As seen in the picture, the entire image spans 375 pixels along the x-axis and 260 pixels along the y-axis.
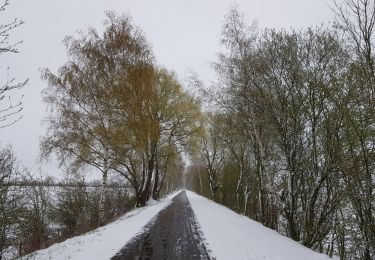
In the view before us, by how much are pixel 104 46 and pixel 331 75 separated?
45.9 feet

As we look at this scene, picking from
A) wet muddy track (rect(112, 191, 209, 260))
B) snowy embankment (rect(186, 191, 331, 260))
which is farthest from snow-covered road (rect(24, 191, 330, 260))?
wet muddy track (rect(112, 191, 209, 260))

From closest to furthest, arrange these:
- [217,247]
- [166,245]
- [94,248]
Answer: [217,247] → [94,248] → [166,245]

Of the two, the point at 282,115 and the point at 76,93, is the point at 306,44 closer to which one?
the point at 282,115

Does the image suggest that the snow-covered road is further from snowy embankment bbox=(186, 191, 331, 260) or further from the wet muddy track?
the wet muddy track

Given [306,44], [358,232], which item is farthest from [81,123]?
[358,232]

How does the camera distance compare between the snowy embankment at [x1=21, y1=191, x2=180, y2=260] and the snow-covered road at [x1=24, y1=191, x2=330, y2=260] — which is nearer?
the snow-covered road at [x1=24, y1=191, x2=330, y2=260]

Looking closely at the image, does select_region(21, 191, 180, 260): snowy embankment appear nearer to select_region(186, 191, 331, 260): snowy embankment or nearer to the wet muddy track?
the wet muddy track

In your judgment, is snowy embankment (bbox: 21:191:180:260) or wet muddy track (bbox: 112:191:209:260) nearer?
wet muddy track (bbox: 112:191:209:260)

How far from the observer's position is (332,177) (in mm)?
13594

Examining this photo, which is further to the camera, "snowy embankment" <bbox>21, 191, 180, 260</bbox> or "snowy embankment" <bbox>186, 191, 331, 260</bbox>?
"snowy embankment" <bbox>21, 191, 180, 260</bbox>

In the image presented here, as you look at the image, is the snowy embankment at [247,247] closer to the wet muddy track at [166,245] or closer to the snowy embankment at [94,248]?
the wet muddy track at [166,245]

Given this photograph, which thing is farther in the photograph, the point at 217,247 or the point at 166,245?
the point at 166,245

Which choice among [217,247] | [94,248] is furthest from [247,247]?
[94,248]

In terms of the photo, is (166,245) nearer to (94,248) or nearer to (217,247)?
(217,247)
